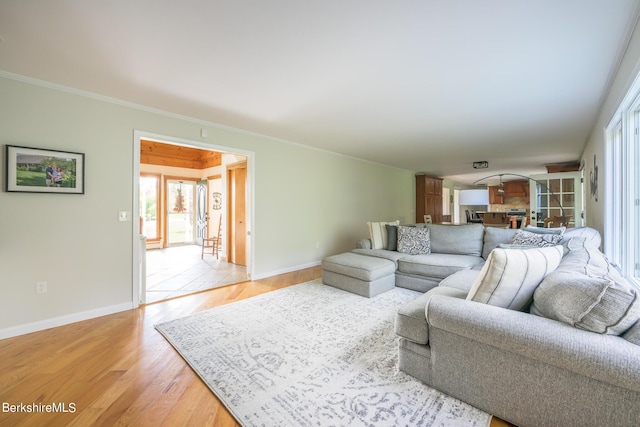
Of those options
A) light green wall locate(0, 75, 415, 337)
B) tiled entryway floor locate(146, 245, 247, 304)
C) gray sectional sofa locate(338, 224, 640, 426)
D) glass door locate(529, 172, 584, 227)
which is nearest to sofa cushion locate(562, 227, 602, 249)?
gray sectional sofa locate(338, 224, 640, 426)

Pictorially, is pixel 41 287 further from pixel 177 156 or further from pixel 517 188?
pixel 517 188

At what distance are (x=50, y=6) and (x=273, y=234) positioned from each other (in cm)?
349

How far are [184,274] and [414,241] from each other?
399 cm

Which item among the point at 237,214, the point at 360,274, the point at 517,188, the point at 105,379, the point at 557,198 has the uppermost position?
the point at 517,188

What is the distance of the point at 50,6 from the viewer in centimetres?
160

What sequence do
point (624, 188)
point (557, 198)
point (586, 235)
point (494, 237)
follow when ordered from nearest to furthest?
point (624, 188) → point (586, 235) → point (494, 237) → point (557, 198)

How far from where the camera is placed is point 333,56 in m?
2.10

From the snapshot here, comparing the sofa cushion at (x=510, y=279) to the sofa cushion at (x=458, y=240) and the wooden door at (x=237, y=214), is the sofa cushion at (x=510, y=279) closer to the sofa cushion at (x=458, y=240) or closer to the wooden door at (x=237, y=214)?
the sofa cushion at (x=458, y=240)

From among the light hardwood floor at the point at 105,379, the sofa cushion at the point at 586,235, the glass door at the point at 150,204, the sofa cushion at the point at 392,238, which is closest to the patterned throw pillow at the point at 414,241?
the sofa cushion at the point at 392,238

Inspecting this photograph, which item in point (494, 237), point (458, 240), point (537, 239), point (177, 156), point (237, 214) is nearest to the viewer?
point (537, 239)

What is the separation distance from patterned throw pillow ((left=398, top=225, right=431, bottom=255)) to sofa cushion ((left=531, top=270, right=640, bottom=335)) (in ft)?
8.76

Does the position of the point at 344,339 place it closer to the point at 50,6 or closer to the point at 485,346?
the point at 485,346

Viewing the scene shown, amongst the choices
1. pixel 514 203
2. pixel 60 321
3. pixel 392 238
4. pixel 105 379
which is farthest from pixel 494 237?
pixel 514 203

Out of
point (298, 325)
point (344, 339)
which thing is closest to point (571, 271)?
point (344, 339)
